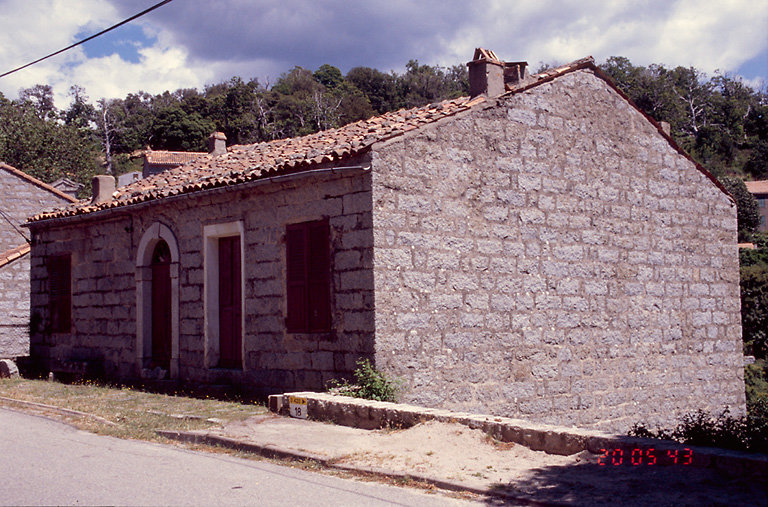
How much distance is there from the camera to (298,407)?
29.3 feet

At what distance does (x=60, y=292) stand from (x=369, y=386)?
9606 millimetres

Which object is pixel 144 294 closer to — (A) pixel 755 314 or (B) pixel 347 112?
(A) pixel 755 314

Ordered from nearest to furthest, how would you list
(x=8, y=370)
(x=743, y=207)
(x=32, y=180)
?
(x=8, y=370), (x=32, y=180), (x=743, y=207)

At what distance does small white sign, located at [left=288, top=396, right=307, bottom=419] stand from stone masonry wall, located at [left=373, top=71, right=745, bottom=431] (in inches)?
45.0

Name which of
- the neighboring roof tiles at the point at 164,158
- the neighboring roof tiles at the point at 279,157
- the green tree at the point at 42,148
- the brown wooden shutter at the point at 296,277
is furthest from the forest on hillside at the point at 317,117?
the brown wooden shutter at the point at 296,277

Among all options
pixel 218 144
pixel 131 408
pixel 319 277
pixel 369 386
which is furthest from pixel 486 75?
pixel 218 144

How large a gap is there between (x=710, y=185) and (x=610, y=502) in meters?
10.9

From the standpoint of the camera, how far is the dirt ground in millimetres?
5113

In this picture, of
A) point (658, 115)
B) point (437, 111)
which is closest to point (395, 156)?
point (437, 111)

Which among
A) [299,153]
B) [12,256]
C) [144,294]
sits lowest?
[144,294]

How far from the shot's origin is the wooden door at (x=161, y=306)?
1358cm

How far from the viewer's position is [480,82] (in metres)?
11.4
